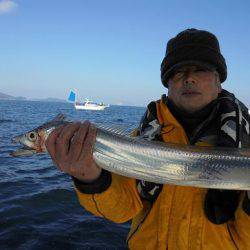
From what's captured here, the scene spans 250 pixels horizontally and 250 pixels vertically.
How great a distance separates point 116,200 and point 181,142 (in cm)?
104

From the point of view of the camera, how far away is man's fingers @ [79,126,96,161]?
4.07 metres

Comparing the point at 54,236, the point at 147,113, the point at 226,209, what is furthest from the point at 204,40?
the point at 54,236

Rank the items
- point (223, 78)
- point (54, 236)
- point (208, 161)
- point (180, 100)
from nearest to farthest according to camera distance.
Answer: point (208, 161) < point (180, 100) < point (223, 78) < point (54, 236)

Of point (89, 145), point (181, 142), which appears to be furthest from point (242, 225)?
point (89, 145)

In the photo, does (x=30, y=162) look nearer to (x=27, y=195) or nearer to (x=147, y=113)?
(x=27, y=195)

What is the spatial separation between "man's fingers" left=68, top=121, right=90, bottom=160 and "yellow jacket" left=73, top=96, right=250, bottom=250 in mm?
544

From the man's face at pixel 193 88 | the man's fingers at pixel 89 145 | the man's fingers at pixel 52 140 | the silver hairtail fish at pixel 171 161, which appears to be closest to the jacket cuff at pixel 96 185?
the silver hairtail fish at pixel 171 161

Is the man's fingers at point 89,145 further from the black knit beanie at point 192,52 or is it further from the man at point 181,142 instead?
the black knit beanie at point 192,52

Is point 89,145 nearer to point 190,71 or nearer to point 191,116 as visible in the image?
point 191,116

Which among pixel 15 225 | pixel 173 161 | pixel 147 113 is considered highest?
pixel 147 113

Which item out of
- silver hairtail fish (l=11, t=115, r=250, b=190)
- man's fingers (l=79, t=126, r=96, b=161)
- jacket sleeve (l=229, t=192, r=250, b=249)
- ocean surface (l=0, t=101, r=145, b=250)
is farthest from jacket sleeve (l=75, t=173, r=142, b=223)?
ocean surface (l=0, t=101, r=145, b=250)

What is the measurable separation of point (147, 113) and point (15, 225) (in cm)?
602

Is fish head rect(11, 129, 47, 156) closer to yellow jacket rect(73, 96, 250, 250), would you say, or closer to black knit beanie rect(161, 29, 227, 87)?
yellow jacket rect(73, 96, 250, 250)

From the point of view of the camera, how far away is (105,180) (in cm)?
433
